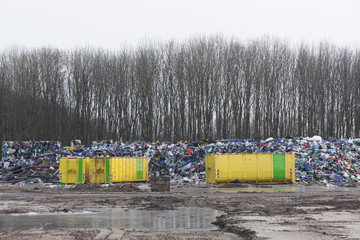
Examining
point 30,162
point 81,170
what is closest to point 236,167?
point 81,170

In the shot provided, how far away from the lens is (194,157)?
128 ft

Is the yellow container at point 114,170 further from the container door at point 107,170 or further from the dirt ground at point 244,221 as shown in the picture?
the dirt ground at point 244,221

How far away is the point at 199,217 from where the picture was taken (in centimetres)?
1483

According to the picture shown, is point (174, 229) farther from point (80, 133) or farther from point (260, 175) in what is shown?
point (80, 133)

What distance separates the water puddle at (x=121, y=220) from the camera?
12.8 metres

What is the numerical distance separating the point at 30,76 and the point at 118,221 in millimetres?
45881

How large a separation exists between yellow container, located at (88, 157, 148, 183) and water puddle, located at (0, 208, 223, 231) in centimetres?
1675

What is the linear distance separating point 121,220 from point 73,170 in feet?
66.7

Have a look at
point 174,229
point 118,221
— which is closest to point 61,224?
point 118,221

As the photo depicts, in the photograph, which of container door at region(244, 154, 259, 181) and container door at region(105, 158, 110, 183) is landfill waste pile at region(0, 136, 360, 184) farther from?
container door at region(105, 158, 110, 183)

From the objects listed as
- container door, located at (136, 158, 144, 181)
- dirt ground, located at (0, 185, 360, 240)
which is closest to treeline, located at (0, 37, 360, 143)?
container door, located at (136, 158, 144, 181)

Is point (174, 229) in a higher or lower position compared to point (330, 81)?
lower

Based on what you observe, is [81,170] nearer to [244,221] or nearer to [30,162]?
[30,162]

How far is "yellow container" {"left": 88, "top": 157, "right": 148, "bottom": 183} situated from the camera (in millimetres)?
33156
